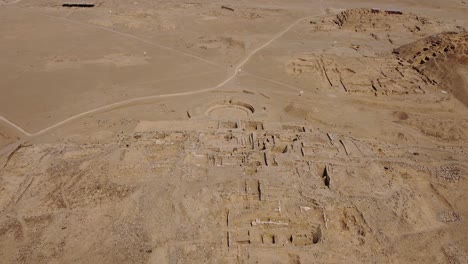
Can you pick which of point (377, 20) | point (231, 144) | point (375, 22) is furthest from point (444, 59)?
point (231, 144)

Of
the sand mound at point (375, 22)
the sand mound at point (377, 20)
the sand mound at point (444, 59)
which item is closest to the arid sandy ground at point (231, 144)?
the sand mound at point (444, 59)

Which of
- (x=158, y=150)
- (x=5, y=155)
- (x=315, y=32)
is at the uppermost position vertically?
(x=315, y=32)

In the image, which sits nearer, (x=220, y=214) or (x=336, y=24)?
(x=220, y=214)

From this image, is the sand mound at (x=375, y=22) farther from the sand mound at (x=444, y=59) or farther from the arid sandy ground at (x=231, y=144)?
the sand mound at (x=444, y=59)

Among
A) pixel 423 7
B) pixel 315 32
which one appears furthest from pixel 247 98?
pixel 423 7

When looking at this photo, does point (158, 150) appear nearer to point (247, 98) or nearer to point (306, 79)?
point (247, 98)

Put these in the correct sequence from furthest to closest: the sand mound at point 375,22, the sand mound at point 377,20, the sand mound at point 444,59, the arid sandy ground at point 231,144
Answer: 1. the sand mound at point 377,20
2. the sand mound at point 375,22
3. the sand mound at point 444,59
4. the arid sandy ground at point 231,144

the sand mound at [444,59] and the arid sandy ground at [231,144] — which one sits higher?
the sand mound at [444,59]

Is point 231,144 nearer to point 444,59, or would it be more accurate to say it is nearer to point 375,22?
point 444,59
